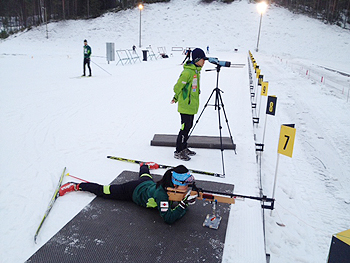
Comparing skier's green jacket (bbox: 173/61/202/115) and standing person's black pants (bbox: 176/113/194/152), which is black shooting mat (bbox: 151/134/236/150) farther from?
skier's green jacket (bbox: 173/61/202/115)

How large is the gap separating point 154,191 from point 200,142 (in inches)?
106

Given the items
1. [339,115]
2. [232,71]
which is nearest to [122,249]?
[339,115]

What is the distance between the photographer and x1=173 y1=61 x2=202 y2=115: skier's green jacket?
5160 millimetres

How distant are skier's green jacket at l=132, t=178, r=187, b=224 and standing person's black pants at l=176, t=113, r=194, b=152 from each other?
176 cm

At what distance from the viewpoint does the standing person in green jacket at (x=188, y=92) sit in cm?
514

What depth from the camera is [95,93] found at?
11.6 meters

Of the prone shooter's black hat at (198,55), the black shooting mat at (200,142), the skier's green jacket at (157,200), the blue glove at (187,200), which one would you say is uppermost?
the prone shooter's black hat at (198,55)

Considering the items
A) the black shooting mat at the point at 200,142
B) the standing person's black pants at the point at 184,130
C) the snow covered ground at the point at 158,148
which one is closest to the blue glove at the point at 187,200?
the snow covered ground at the point at 158,148

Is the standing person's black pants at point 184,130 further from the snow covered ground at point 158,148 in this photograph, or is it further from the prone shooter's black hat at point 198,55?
the prone shooter's black hat at point 198,55

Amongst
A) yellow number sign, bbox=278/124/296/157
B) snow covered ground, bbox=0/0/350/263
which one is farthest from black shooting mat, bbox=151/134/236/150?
yellow number sign, bbox=278/124/296/157

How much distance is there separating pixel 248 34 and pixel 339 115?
1510 inches

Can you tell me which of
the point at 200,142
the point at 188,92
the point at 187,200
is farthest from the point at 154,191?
the point at 200,142

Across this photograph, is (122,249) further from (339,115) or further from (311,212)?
(339,115)

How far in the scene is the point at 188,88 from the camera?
5.29 metres
